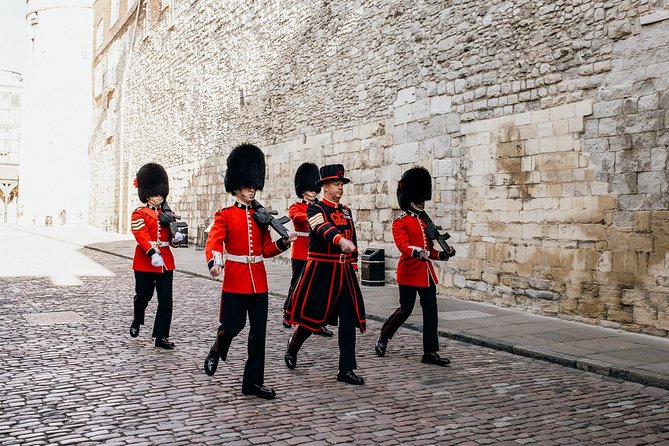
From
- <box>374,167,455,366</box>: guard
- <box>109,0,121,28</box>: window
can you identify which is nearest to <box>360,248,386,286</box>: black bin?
<box>374,167,455,366</box>: guard

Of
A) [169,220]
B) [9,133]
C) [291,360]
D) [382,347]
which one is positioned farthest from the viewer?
[9,133]

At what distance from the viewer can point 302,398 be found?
16.3 ft

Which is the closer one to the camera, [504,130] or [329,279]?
[329,279]

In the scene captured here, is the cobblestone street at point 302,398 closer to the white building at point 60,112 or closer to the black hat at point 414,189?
the black hat at point 414,189

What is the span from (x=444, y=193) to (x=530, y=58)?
8.32 ft

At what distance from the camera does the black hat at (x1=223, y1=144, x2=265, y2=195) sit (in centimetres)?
532

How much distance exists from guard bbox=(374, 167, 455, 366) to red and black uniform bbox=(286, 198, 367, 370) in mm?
769

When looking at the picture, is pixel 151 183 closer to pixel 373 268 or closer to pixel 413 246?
pixel 413 246

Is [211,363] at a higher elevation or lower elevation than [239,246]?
lower

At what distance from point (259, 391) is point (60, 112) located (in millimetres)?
39420

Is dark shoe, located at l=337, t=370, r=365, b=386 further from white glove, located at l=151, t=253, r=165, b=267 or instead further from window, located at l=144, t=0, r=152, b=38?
window, located at l=144, t=0, r=152, b=38

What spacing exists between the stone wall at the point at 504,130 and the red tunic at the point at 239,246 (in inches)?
182

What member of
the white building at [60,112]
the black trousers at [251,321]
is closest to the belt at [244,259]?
the black trousers at [251,321]

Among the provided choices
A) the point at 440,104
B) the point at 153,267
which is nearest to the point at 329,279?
the point at 153,267
